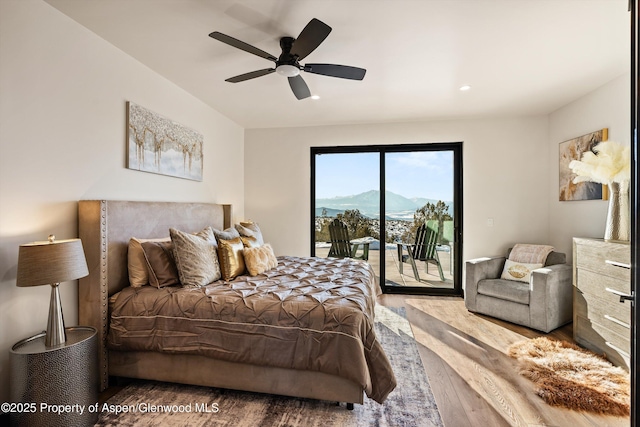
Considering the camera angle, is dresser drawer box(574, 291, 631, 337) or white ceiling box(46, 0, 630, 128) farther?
dresser drawer box(574, 291, 631, 337)

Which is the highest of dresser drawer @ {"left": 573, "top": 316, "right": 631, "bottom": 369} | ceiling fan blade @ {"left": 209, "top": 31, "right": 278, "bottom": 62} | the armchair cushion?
ceiling fan blade @ {"left": 209, "top": 31, "right": 278, "bottom": 62}

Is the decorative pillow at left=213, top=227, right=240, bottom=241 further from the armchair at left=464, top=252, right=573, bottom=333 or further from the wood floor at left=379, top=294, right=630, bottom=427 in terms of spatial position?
the armchair at left=464, top=252, right=573, bottom=333

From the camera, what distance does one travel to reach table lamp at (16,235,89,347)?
Result: 5.58 feet

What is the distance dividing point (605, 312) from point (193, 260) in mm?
3493

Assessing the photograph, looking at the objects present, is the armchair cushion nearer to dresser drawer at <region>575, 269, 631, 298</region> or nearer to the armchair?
the armchair

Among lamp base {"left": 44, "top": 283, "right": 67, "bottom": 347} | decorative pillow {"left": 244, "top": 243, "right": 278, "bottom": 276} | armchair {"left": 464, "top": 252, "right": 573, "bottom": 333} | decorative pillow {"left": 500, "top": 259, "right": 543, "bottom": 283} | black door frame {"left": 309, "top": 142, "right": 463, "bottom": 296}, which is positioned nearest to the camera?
lamp base {"left": 44, "top": 283, "right": 67, "bottom": 347}

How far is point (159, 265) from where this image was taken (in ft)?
8.18

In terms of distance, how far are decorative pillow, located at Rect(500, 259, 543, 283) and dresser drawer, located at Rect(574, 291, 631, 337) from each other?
71 centimetres

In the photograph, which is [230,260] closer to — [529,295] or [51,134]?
[51,134]

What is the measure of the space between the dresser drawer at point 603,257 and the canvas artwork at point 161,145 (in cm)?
406

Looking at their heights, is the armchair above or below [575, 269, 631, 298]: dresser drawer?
below

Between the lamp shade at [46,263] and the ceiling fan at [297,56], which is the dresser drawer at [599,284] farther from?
the lamp shade at [46,263]

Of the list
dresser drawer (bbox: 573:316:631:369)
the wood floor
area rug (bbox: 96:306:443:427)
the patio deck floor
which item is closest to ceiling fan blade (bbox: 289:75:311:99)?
area rug (bbox: 96:306:443:427)

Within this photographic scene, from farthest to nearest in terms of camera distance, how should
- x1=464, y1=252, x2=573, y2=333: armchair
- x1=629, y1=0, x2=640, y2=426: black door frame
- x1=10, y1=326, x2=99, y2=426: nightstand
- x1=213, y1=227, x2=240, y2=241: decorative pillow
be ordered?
x1=464, y1=252, x2=573, y2=333: armchair
x1=213, y1=227, x2=240, y2=241: decorative pillow
x1=10, y1=326, x2=99, y2=426: nightstand
x1=629, y1=0, x2=640, y2=426: black door frame
